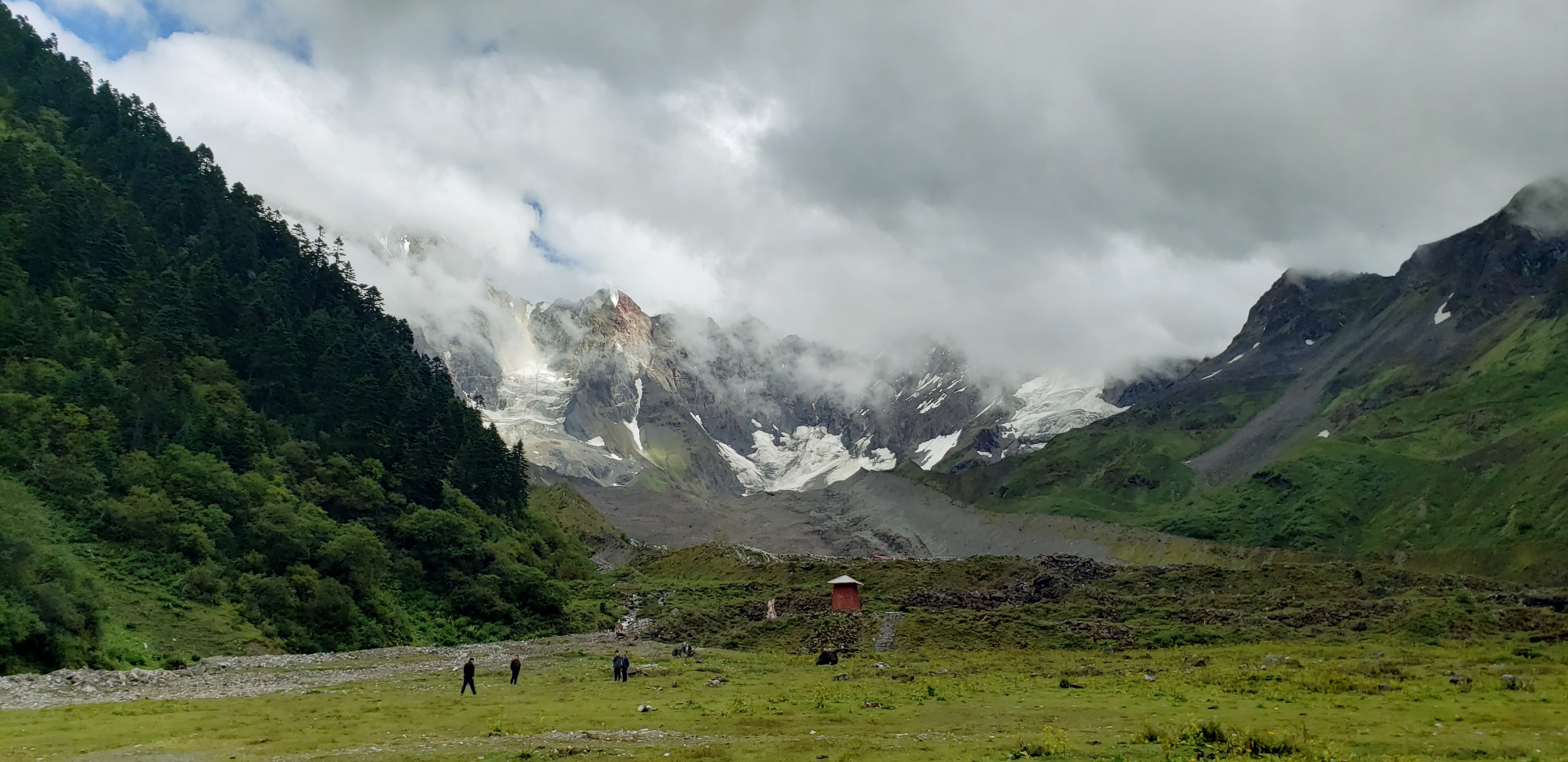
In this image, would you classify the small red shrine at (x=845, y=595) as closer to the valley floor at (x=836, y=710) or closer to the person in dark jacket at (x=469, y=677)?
the valley floor at (x=836, y=710)

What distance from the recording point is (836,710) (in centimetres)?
4106

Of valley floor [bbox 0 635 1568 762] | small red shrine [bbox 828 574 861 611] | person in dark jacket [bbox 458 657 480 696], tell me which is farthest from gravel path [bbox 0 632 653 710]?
small red shrine [bbox 828 574 861 611]

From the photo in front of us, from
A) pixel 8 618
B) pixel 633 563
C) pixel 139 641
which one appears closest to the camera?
pixel 8 618

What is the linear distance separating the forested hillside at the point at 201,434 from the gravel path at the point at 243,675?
13.2 feet

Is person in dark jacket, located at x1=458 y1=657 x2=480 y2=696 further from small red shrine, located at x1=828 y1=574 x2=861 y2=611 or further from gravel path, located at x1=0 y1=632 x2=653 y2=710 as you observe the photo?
small red shrine, located at x1=828 y1=574 x2=861 y2=611

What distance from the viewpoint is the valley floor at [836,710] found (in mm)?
30391

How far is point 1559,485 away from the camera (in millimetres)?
143125

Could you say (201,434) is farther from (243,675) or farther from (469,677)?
(469,677)

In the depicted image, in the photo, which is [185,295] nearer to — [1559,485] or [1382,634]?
[1382,634]

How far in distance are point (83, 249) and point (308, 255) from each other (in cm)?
4156

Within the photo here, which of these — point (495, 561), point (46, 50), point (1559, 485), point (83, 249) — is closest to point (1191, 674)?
point (495, 561)

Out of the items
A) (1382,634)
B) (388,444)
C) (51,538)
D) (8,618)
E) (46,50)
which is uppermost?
(46,50)

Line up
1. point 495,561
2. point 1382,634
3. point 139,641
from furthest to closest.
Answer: point 495,561 < point 1382,634 < point 139,641

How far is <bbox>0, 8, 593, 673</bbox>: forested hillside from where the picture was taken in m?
69.8
